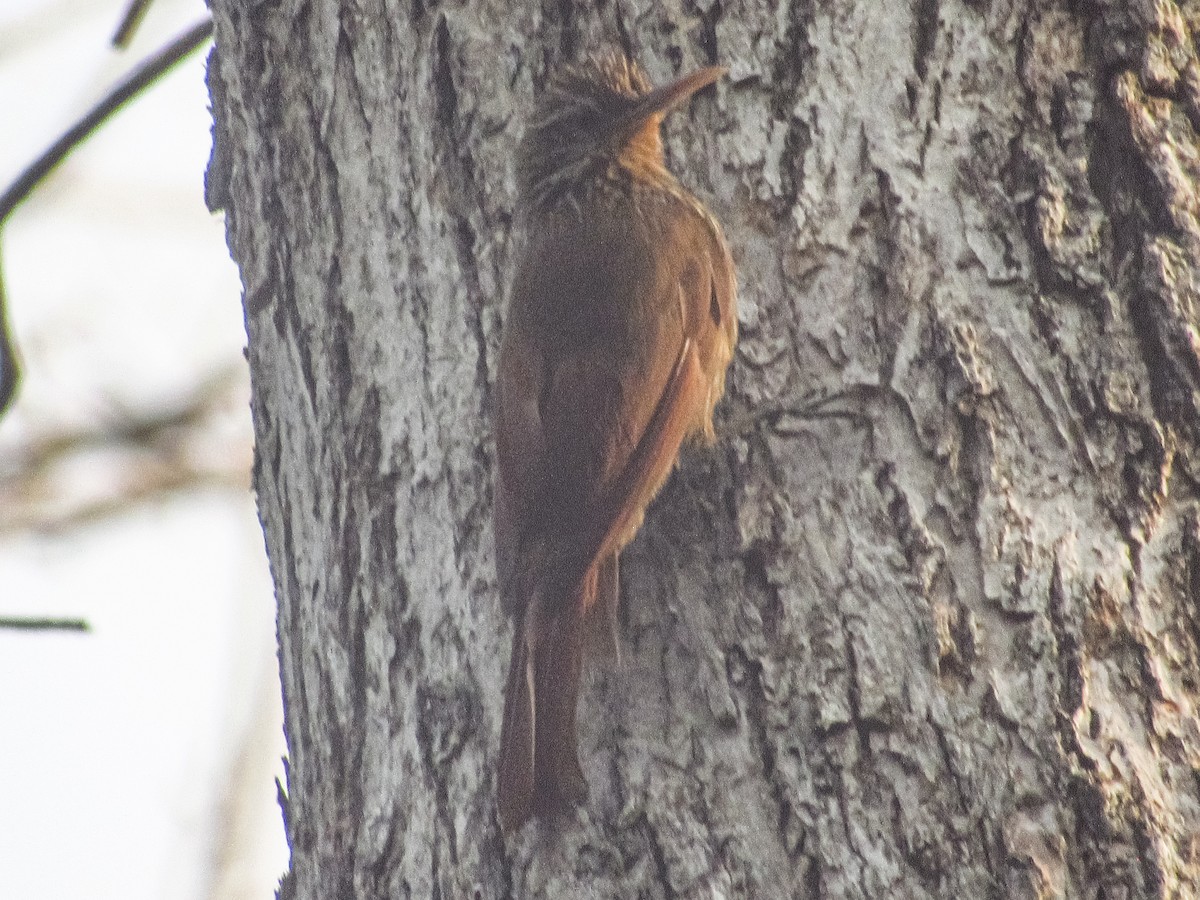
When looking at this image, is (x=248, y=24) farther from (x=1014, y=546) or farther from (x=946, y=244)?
(x=1014, y=546)

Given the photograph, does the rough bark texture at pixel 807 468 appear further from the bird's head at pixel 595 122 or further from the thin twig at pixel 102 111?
the thin twig at pixel 102 111

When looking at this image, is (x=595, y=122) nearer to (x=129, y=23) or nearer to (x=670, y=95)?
(x=670, y=95)

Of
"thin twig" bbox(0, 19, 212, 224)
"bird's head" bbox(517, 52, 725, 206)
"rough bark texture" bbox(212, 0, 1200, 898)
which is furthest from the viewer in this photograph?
"thin twig" bbox(0, 19, 212, 224)

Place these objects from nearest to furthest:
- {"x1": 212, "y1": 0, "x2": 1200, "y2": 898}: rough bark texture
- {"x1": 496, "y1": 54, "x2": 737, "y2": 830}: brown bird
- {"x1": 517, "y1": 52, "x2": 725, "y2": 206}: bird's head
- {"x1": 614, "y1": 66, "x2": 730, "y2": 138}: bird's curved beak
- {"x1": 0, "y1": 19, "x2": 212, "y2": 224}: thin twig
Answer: {"x1": 212, "y1": 0, "x2": 1200, "y2": 898}: rough bark texture
{"x1": 496, "y1": 54, "x2": 737, "y2": 830}: brown bird
{"x1": 614, "y1": 66, "x2": 730, "y2": 138}: bird's curved beak
{"x1": 517, "y1": 52, "x2": 725, "y2": 206}: bird's head
{"x1": 0, "y1": 19, "x2": 212, "y2": 224}: thin twig

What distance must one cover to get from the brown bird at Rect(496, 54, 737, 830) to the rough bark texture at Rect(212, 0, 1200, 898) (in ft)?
0.20

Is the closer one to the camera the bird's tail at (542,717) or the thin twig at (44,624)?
→ the bird's tail at (542,717)

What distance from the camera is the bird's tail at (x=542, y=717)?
2.26 metres

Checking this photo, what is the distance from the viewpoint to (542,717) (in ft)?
7.70

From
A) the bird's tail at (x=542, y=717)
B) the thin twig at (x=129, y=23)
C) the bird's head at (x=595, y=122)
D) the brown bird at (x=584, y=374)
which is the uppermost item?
the thin twig at (x=129, y=23)

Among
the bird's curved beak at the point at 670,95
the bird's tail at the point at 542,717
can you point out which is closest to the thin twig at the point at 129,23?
the bird's curved beak at the point at 670,95

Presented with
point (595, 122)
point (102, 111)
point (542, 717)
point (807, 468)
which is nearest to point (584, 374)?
point (595, 122)

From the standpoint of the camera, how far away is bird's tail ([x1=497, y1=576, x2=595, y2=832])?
2.26 m

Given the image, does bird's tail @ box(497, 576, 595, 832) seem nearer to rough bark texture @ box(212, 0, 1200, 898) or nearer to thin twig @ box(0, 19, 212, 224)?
rough bark texture @ box(212, 0, 1200, 898)

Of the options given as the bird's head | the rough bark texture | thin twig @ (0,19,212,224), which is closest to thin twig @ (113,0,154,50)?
thin twig @ (0,19,212,224)
